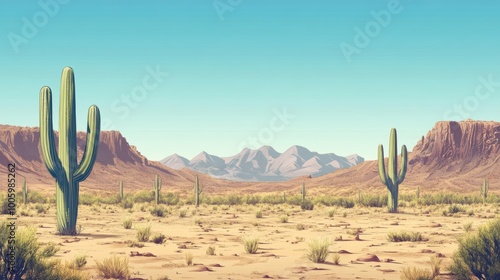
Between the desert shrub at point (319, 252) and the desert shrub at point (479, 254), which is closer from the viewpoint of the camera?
the desert shrub at point (479, 254)

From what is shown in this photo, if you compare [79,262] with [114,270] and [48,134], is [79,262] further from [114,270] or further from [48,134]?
[48,134]

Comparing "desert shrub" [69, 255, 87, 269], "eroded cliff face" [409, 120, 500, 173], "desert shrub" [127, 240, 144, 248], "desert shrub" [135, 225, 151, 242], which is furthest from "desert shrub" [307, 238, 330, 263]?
"eroded cliff face" [409, 120, 500, 173]

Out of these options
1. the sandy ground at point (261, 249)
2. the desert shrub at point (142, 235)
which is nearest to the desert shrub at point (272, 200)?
the sandy ground at point (261, 249)

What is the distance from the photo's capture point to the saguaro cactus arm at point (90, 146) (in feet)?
76.5

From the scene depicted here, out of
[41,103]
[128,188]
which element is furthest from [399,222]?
[128,188]

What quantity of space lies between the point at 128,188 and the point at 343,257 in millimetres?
99385

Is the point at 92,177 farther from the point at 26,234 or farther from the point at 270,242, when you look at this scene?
the point at 26,234

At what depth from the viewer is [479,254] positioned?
43.7 ft

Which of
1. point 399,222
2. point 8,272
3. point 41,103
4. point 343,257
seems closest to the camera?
point 8,272

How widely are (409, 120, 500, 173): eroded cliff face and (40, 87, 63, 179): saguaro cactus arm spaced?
10130 cm

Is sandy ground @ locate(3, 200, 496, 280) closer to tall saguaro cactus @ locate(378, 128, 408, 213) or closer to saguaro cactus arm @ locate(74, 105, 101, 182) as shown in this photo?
saguaro cactus arm @ locate(74, 105, 101, 182)

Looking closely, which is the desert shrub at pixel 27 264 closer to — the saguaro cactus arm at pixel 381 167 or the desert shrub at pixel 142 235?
the desert shrub at pixel 142 235

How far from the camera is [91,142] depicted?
23.5 meters

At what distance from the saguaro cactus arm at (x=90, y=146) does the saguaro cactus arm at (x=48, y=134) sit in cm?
87
